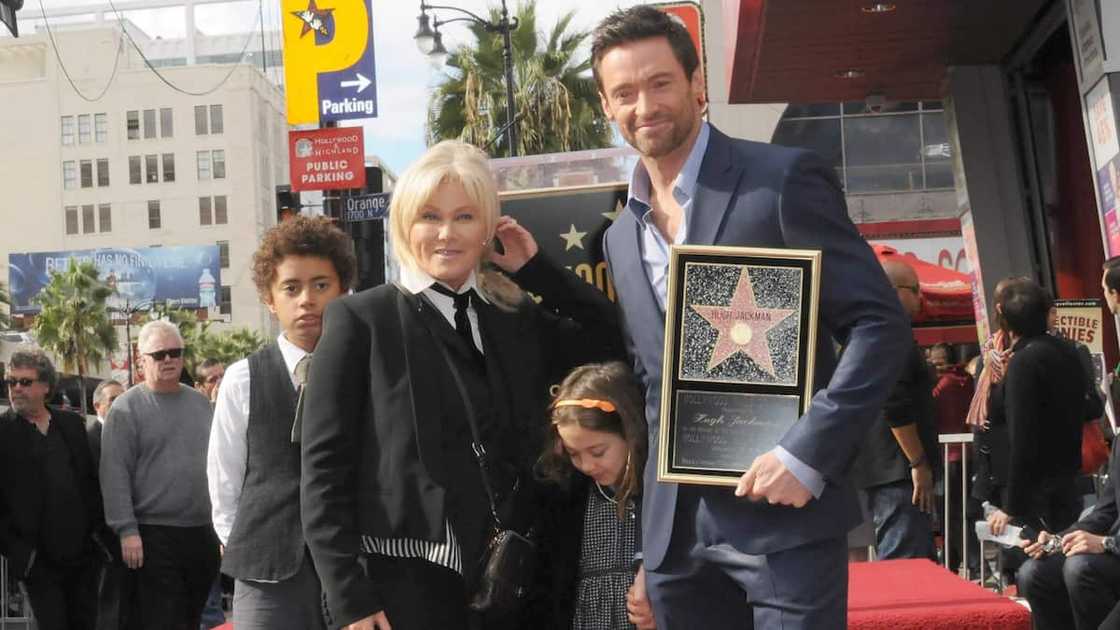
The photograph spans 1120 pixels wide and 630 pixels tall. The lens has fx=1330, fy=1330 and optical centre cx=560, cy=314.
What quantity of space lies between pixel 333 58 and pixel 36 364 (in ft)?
30.3

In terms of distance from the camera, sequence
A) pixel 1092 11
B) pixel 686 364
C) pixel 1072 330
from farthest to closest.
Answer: pixel 1072 330
pixel 1092 11
pixel 686 364

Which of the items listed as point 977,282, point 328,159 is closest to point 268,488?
point 977,282

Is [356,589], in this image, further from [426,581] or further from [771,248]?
[771,248]

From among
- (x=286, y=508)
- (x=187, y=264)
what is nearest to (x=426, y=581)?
(x=286, y=508)

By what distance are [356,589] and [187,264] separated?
88.4 m

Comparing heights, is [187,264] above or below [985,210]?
above

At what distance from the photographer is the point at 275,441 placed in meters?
4.18

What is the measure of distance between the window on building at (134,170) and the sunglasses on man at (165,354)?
10061 cm

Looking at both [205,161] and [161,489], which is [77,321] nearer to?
[205,161]

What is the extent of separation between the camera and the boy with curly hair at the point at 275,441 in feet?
13.3

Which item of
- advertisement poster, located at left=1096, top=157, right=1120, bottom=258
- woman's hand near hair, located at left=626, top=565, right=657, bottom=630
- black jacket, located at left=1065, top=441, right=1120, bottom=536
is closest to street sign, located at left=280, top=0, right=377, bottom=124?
advertisement poster, located at left=1096, top=157, right=1120, bottom=258

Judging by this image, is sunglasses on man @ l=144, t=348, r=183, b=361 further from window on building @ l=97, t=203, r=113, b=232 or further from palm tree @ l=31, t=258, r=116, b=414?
window on building @ l=97, t=203, r=113, b=232

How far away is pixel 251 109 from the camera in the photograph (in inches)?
3996

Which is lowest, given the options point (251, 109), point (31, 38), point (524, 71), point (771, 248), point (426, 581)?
point (426, 581)
